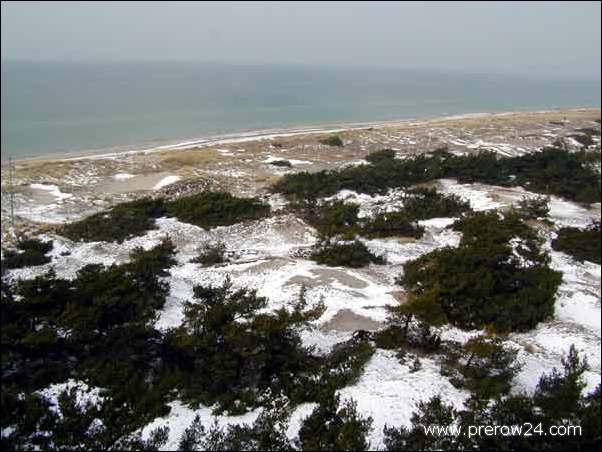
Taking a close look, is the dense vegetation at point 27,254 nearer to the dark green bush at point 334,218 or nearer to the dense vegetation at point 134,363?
the dense vegetation at point 134,363

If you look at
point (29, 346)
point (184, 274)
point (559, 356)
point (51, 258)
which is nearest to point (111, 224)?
point (51, 258)

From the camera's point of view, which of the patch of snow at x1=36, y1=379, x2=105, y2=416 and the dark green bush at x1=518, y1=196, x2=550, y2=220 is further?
the dark green bush at x1=518, y1=196, x2=550, y2=220

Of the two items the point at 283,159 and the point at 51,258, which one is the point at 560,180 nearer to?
the point at 283,159

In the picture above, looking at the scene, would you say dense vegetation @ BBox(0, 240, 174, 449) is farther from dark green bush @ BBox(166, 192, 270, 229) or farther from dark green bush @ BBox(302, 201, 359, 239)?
dark green bush @ BBox(302, 201, 359, 239)

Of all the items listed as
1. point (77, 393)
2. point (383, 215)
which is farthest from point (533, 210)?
point (77, 393)

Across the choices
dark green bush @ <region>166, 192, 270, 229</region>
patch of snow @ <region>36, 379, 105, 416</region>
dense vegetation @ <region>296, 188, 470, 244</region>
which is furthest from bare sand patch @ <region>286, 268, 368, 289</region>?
patch of snow @ <region>36, 379, 105, 416</region>

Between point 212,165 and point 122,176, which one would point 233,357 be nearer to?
point 122,176
